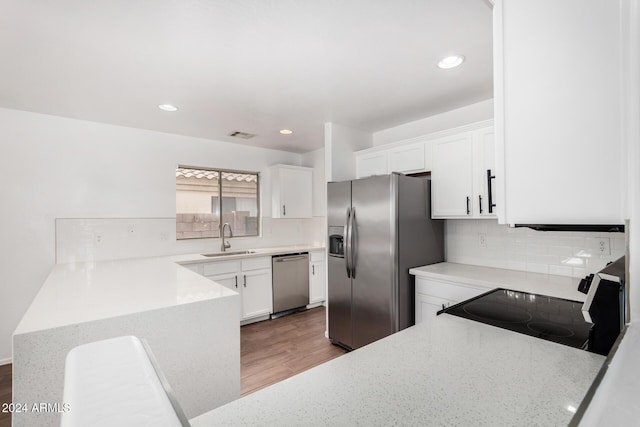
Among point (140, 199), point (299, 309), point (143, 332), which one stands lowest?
point (299, 309)

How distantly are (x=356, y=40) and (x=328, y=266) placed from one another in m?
2.12

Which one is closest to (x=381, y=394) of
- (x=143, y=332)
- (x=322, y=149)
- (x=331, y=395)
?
(x=331, y=395)

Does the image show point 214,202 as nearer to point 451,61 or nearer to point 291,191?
point 291,191

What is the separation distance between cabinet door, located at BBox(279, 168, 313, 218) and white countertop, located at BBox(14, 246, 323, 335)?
2087mm

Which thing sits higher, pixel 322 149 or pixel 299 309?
pixel 322 149

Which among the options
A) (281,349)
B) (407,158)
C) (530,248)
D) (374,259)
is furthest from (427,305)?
(281,349)

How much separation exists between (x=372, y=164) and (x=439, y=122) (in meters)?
0.79

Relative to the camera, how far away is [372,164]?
332 centimetres

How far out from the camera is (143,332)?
4.51ft

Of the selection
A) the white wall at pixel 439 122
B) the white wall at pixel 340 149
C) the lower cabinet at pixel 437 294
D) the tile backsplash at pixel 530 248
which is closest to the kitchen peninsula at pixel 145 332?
the lower cabinet at pixel 437 294

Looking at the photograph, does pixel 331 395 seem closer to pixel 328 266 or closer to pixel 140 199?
pixel 328 266

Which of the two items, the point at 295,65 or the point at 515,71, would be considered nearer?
the point at 515,71

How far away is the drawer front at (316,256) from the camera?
4.32 metres

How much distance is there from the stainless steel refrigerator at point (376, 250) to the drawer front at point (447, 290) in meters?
0.11
